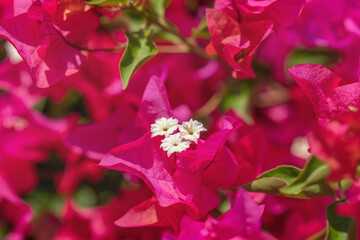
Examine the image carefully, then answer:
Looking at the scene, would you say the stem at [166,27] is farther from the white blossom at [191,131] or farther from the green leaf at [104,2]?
the white blossom at [191,131]

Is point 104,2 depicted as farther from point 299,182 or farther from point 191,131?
point 299,182

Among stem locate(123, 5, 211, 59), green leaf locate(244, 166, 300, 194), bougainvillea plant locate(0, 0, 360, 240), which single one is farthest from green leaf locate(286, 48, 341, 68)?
green leaf locate(244, 166, 300, 194)

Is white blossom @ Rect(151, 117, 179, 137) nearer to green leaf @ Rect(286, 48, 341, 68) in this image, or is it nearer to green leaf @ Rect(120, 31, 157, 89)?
green leaf @ Rect(120, 31, 157, 89)

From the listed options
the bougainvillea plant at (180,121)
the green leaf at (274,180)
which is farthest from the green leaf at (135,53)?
the green leaf at (274,180)

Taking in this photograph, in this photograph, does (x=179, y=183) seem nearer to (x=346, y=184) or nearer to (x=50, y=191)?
(x=346, y=184)

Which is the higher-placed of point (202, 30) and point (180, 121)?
point (202, 30)

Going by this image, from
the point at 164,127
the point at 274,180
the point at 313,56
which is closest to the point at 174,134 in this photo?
the point at 164,127
